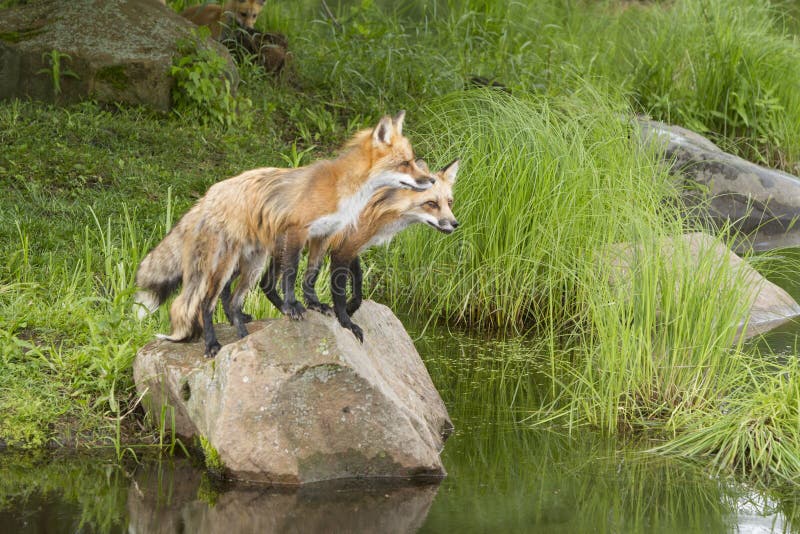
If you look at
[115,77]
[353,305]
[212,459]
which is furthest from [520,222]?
[115,77]

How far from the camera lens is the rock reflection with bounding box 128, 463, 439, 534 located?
485cm

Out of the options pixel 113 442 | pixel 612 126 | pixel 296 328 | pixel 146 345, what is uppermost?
pixel 612 126

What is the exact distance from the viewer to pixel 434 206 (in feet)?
17.8

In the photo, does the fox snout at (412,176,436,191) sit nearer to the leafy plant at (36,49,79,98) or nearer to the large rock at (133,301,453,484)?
the large rock at (133,301,453,484)

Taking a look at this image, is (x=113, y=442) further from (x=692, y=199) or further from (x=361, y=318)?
(x=692, y=199)

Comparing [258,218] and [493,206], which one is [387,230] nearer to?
[258,218]

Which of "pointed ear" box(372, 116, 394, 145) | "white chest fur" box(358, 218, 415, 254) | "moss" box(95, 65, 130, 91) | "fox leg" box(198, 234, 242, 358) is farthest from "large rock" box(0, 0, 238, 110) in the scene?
"pointed ear" box(372, 116, 394, 145)

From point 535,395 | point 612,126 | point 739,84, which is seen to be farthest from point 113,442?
point 739,84

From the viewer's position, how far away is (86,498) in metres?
5.08

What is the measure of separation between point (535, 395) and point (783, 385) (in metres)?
1.64

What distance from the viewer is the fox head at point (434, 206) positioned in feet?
17.6

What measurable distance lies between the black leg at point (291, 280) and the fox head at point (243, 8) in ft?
27.1

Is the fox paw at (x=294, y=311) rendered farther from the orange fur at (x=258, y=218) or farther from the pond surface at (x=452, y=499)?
the pond surface at (x=452, y=499)

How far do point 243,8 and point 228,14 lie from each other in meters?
0.25
